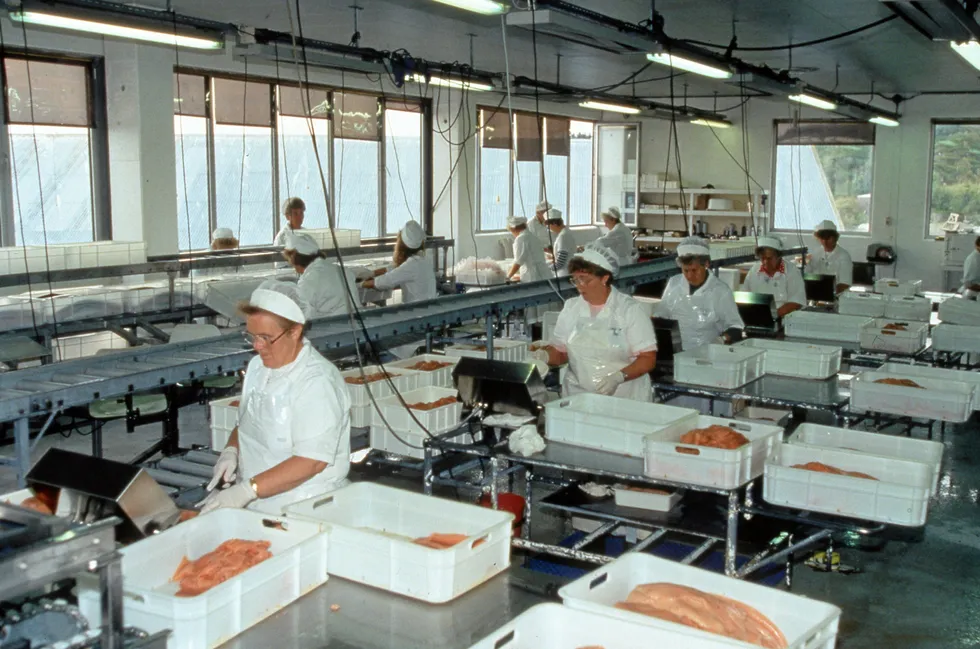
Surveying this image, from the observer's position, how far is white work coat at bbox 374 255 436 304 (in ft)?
24.7

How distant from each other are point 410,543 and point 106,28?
391 centimetres

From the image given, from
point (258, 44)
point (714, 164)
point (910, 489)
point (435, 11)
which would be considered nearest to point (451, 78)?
point (435, 11)

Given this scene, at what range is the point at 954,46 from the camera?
245 inches

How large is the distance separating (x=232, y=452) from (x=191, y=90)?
7.31 m

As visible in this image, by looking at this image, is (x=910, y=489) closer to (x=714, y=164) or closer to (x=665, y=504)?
(x=665, y=504)

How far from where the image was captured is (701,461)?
3.48 metres

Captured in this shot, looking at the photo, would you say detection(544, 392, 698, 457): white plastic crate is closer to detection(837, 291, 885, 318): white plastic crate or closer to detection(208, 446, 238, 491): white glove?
detection(208, 446, 238, 491): white glove

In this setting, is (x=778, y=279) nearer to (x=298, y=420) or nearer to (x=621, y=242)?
(x=621, y=242)

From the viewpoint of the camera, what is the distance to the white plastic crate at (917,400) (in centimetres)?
465

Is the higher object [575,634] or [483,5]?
[483,5]

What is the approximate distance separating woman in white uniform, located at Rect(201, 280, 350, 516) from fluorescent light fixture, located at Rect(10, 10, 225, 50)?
2624mm

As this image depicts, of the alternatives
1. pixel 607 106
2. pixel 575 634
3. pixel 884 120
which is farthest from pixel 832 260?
pixel 575 634

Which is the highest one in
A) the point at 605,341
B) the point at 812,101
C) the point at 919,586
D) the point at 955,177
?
the point at 812,101

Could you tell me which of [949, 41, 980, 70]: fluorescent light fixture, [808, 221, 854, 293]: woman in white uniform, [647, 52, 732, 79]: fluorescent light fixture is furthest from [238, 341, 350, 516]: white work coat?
[808, 221, 854, 293]: woman in white uniform
